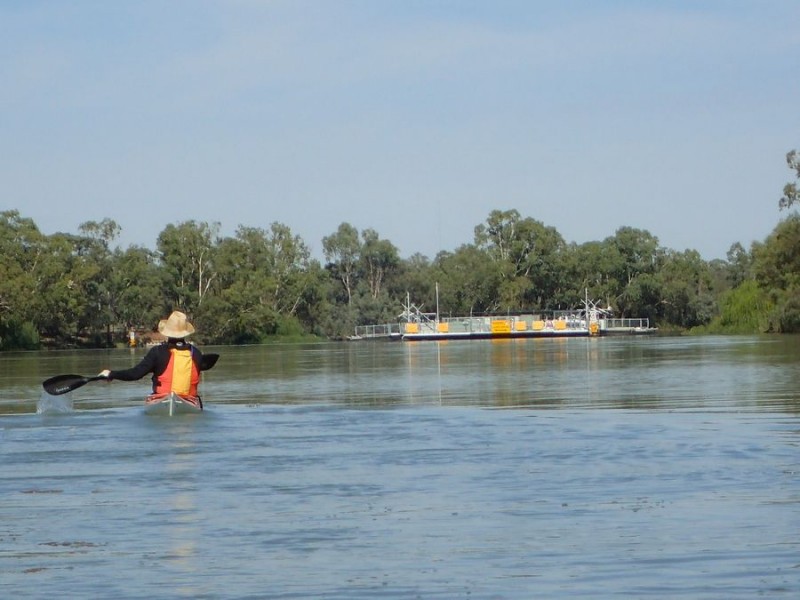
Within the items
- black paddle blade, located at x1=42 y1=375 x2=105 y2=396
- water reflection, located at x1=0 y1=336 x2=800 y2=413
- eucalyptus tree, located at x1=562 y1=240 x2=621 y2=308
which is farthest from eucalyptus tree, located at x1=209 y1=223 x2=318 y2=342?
black paddle blade, located at x1=42 y1=375 x2=105 y2=396

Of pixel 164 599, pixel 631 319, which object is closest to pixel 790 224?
pixel 631 319

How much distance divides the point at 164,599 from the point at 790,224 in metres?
101

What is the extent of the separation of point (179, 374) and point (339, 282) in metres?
154

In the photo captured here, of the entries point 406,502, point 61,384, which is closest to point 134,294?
point 61,384

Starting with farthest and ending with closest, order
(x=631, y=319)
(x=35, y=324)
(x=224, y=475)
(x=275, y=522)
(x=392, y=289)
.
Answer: (x=392, y=289) → (x=631, y=319) → (x=35, y=324) → (x=224, y=475) → (x=275, y=522)

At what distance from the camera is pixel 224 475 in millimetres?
16109

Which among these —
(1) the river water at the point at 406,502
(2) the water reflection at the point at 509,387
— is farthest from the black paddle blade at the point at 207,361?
(2) the water reflection at the point at 509,387

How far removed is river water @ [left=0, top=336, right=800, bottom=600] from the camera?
1006 centimetres

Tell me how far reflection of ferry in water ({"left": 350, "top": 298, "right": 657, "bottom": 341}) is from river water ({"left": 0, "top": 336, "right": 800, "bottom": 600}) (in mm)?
125823

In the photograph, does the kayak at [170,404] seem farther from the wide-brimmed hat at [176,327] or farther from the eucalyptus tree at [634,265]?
the eucalyptus tree at [634,265]

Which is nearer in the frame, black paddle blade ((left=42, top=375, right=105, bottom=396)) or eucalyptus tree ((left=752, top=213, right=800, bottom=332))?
black paddle blade ((left=42, top=375, right=105, bottom=396))

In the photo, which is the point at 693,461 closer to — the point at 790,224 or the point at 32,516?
the point at 32,516

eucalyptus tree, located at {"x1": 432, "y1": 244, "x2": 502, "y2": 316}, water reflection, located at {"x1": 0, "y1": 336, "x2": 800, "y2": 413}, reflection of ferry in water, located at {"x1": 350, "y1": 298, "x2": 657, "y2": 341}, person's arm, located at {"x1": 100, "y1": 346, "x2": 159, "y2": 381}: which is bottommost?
A: water reflection, located at {"x1": 0, "y1": 336, "x2": 800, "y2": 413}

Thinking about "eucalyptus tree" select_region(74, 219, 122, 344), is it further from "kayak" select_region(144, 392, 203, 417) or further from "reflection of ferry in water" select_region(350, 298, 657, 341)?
"kayak" select_region(144, 392, 203, 417)
